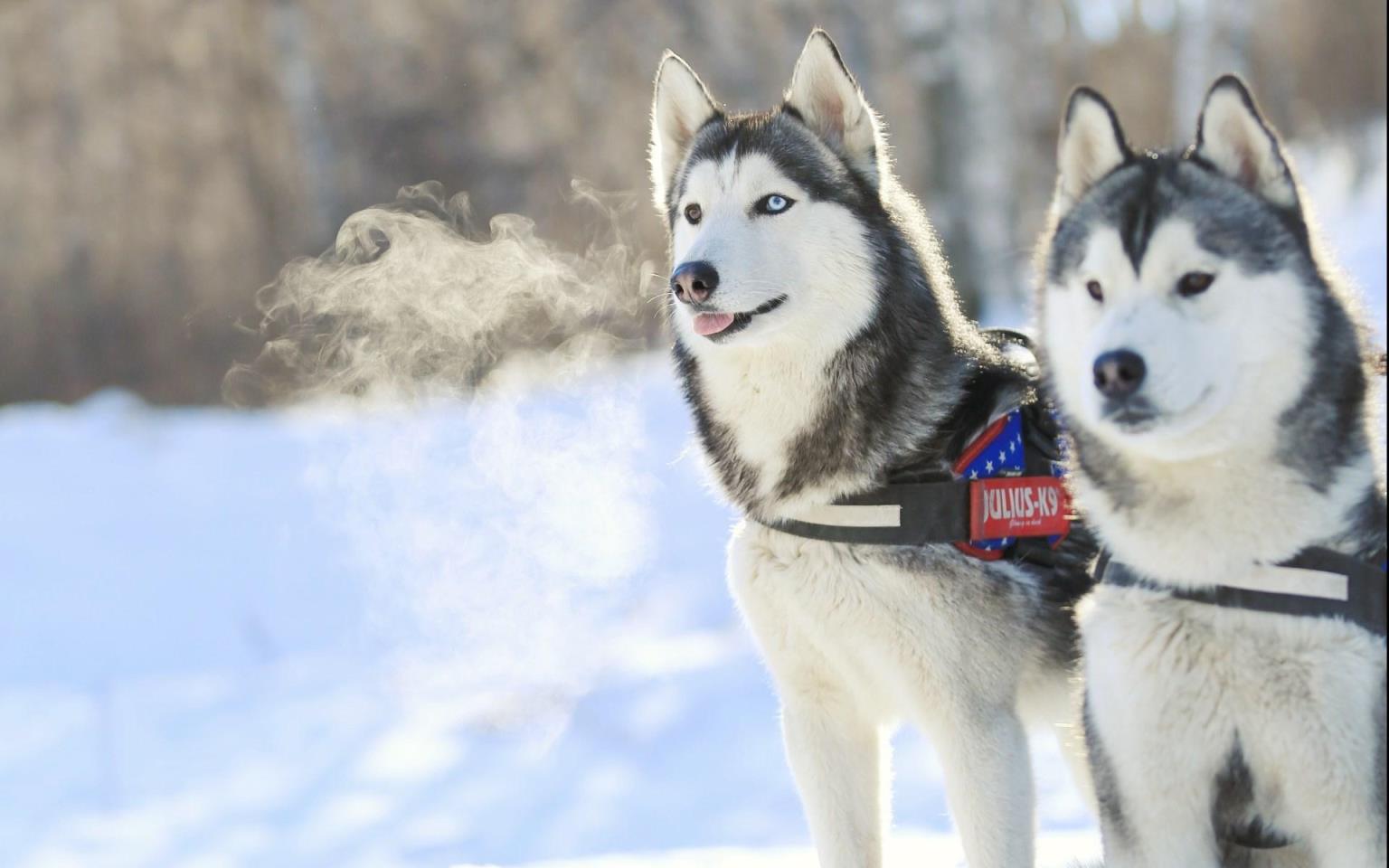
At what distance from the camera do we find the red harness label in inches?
109

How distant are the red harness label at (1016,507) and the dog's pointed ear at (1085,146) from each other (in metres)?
0.63

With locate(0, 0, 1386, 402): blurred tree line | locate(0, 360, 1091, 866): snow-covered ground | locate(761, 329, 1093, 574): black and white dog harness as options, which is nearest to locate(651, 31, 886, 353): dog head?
locate(761, 329, 1093, 574): black and white dog harness

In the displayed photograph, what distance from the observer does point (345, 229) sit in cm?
1004

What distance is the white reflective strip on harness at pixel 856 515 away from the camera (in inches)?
108

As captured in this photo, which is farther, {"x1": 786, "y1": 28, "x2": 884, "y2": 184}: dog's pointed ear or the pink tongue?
{"x1": 786, "y1": 28, "x2": 884, "y2": 184}: dog's pointed ear

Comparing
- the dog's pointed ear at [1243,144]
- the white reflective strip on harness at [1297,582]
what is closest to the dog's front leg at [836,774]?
the white reflective strip on harness at [1297,582]

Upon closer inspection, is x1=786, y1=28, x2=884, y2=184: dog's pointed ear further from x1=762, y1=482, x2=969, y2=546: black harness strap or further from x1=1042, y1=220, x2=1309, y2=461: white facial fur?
x1=1042, y1=220, x2=1309, y2=461: white facial fur

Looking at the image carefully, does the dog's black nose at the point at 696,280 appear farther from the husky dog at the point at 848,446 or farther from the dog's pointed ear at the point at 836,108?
the dog's pointed ear at the point at 836,108

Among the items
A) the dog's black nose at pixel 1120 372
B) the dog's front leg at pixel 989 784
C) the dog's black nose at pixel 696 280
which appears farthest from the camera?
the dog's black nose at pixel 696 280

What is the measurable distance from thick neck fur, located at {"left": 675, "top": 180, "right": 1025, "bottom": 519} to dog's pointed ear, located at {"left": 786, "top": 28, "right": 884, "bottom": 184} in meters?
0.14

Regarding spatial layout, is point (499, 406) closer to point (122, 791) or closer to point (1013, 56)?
point (122, 791)

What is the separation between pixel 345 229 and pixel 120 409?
202cm

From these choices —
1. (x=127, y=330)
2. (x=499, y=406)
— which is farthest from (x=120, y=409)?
(x=499, y=406)

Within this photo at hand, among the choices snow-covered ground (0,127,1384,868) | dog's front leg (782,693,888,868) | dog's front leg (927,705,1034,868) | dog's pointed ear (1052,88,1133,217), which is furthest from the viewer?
snow-covered ground (0,127,1384,868)
